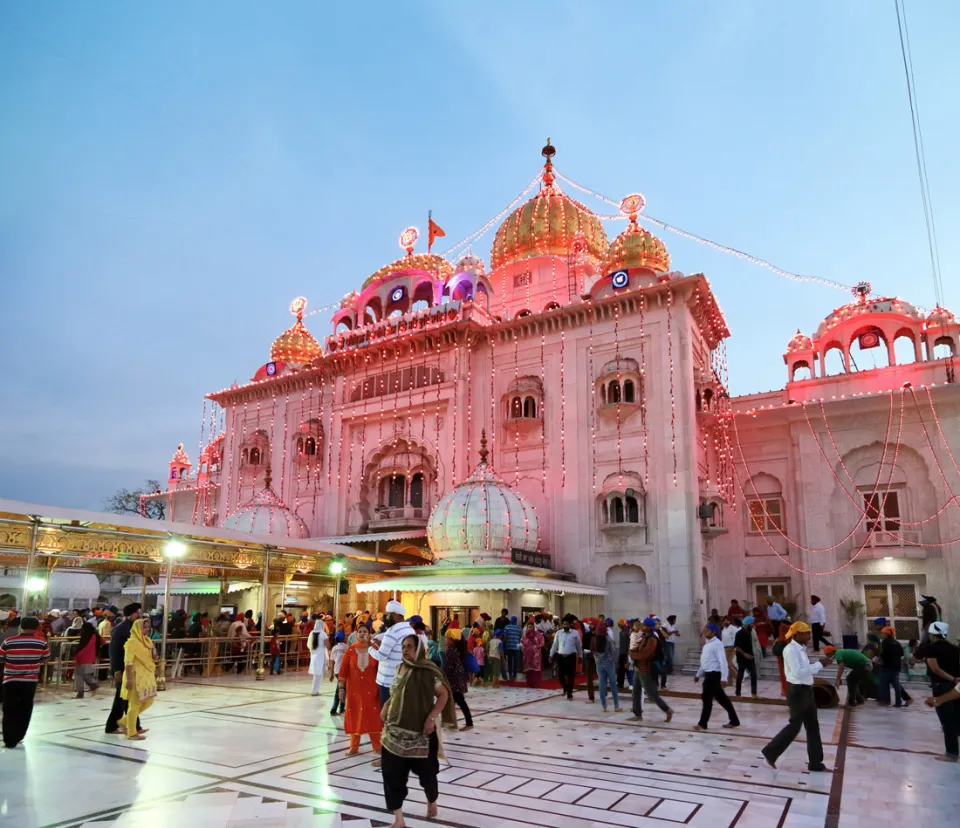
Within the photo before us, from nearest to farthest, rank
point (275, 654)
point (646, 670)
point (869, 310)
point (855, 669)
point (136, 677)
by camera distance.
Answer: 1. point (136, 677)
2. point (646, 670)
3. point (855, 669)
4. point (275, 654)
5. point (869, 310)

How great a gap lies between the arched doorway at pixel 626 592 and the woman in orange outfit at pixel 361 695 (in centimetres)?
1332

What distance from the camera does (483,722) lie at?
10336mm

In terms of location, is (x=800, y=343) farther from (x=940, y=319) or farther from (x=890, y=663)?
(x=890, y=663)

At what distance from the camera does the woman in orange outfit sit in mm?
8016

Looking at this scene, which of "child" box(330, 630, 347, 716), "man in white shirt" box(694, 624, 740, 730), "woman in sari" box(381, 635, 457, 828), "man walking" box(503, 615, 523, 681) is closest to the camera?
"woman in sari" box(381, 635, 457, 828)

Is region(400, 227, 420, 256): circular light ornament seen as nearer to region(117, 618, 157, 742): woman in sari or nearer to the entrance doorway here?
the entrance doorway

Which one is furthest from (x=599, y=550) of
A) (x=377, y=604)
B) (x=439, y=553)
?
(x=377, y=604)

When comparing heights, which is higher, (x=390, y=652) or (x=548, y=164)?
(x=548, y=164)

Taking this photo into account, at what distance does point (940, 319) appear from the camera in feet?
73.4

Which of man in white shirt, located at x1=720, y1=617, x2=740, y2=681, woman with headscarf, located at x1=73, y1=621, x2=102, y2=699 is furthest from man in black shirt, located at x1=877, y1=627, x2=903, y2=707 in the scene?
woman with headscarf, located at x1=73, y1=621, x2=102, y2=699

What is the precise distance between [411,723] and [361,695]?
10.7 feet

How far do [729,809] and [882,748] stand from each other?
3539mm

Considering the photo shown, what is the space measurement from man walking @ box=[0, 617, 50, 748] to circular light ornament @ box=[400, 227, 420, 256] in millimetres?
23853

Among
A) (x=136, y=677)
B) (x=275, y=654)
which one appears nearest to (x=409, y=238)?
(x=275, y=654)
